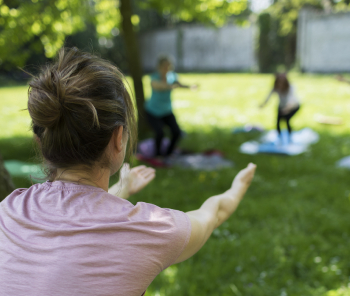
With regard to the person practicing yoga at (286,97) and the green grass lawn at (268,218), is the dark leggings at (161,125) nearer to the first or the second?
the green grass lawn at (268,218)

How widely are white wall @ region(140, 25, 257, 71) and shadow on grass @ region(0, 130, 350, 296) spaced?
55.7 feet

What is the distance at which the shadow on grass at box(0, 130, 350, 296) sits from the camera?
2.83 metres

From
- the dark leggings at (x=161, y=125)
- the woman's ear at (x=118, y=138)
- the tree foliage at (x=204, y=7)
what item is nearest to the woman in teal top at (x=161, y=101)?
the dark leggings at (x=161, y=125)

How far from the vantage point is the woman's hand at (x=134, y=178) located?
1680 mm

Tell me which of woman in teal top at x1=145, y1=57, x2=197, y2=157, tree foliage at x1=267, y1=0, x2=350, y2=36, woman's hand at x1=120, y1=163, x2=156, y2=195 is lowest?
tree foliage at x1=267, y1=0, x2=350, y2=36

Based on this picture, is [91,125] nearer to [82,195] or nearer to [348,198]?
[82,195]

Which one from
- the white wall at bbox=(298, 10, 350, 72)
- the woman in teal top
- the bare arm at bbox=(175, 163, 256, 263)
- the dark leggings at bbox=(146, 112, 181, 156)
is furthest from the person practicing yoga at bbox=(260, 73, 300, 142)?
the white wall at bbox=(298, 10, 350, 72)

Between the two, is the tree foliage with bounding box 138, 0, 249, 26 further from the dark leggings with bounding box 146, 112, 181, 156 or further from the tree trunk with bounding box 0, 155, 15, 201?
the tree trunk with bounding box 0, 155, 15, 201

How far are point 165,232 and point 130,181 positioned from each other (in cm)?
67

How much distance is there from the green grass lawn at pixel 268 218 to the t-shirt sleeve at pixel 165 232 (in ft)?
1.95

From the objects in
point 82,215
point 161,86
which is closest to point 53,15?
point 161,86

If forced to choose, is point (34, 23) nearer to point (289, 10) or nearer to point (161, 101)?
point (161, 101)

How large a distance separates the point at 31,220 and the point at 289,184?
439cm

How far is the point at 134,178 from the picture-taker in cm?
173
